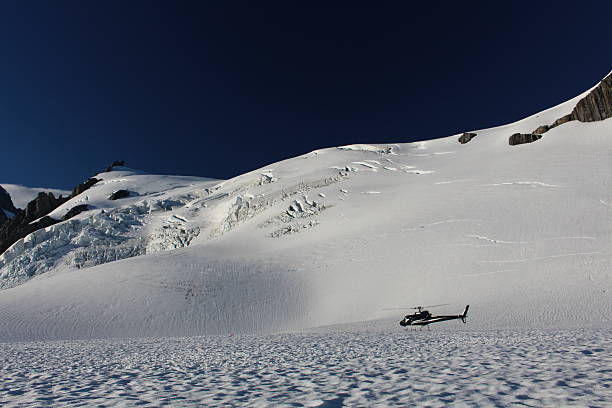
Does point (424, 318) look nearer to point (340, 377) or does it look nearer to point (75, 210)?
point (340, 377)

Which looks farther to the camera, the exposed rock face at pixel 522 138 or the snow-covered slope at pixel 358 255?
the exposed rock face at pixel 522 138

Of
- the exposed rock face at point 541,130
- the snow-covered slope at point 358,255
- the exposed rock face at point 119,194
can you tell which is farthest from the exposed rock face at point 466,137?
the exposed rock face at point 119,194

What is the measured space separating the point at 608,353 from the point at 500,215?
85.2 feet

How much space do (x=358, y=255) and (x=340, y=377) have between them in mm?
25482

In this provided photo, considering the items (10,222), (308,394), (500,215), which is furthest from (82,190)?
(308,394)

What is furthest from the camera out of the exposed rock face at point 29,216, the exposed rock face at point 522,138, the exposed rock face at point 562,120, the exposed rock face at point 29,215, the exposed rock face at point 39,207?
the exposed rock face at point 39,207

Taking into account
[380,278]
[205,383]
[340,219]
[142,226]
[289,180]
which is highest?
[289,180]

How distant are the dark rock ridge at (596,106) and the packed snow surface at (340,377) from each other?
173 feet

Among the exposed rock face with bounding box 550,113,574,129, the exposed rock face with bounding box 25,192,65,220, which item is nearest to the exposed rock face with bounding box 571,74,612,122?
the exposed rock face with bounding box 550,113,574,129

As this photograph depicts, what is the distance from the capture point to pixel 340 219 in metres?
42.2

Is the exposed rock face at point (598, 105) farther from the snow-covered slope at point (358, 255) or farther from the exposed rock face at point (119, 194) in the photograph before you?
the exposed rock face at point (119, 194)

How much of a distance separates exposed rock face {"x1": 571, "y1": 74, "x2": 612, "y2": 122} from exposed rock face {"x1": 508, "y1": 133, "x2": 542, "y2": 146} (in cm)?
653

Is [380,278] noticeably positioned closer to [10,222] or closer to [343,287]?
[343,287]

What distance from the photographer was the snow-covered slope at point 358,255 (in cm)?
2372
